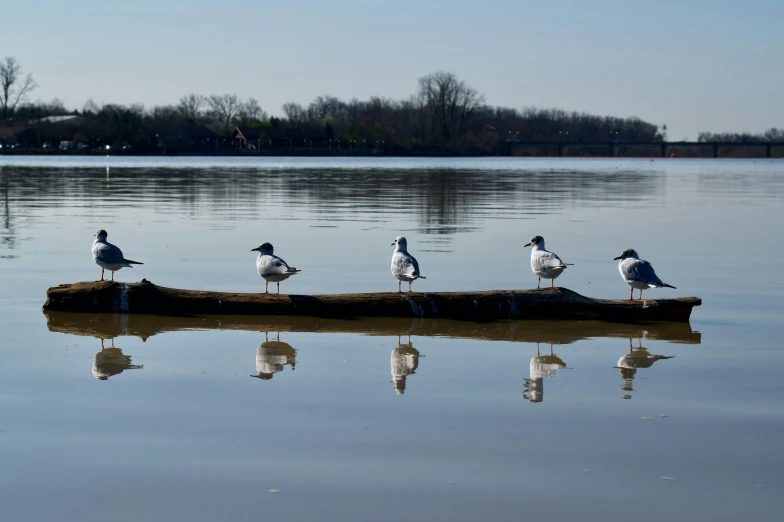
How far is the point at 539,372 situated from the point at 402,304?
2.91 metres

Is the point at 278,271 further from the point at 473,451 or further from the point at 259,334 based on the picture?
the point at 473,451

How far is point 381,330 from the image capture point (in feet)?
42.1

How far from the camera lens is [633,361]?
442 inches

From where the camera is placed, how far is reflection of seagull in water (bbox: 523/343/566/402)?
9.70m

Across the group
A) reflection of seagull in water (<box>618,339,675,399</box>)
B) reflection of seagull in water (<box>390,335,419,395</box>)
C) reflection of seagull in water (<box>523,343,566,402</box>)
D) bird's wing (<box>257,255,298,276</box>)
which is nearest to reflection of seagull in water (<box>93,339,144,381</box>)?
bird's wing (<box>257,255,298,276</box>)

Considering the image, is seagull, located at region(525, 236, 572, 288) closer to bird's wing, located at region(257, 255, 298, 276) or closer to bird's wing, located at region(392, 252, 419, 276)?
bird's wing, located at region(392, 252, 419, 276)

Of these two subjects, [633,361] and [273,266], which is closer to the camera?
[633,361]

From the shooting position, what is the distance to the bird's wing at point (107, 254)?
14.0 m

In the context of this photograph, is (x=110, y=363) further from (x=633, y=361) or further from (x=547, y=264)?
(x=547, y=264)

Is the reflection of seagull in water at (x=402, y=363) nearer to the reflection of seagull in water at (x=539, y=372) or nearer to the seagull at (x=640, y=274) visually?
the reflection of seagull in water at (x=539, y=372)

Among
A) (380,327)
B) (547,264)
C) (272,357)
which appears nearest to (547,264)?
(547,264)

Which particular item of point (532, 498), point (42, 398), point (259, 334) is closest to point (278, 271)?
point (259, 334)

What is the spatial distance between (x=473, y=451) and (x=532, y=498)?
3.26 feet

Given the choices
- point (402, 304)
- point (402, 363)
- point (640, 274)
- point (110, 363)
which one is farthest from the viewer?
point (640, 274)
